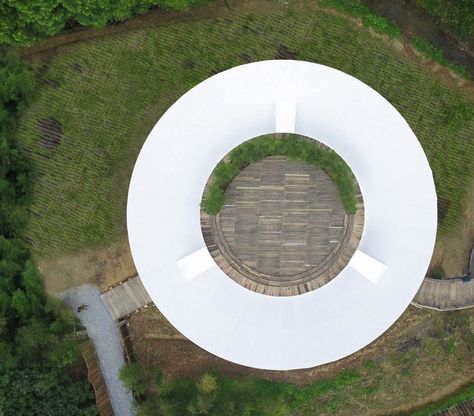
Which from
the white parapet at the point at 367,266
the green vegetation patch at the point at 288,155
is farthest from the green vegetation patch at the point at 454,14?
the white parapet at the point at 367,266

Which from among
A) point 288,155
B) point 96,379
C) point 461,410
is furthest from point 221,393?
point 461,410

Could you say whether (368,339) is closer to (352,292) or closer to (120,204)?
(352,292)

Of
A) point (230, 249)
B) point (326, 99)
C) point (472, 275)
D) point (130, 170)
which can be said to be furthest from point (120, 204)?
point (472, 275)

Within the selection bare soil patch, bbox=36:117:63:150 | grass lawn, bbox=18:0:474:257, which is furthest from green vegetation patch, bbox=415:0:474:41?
bare soil patch, bbox=36:117:63:150

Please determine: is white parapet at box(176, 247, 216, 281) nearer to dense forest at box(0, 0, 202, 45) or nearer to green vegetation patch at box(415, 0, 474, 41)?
dense forest at box(0, 0, 202, 45)

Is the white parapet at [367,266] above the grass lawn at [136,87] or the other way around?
the other way around

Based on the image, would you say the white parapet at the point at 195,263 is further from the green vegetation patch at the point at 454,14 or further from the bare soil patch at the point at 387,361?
the green vegetation patch at the point at 454,14
